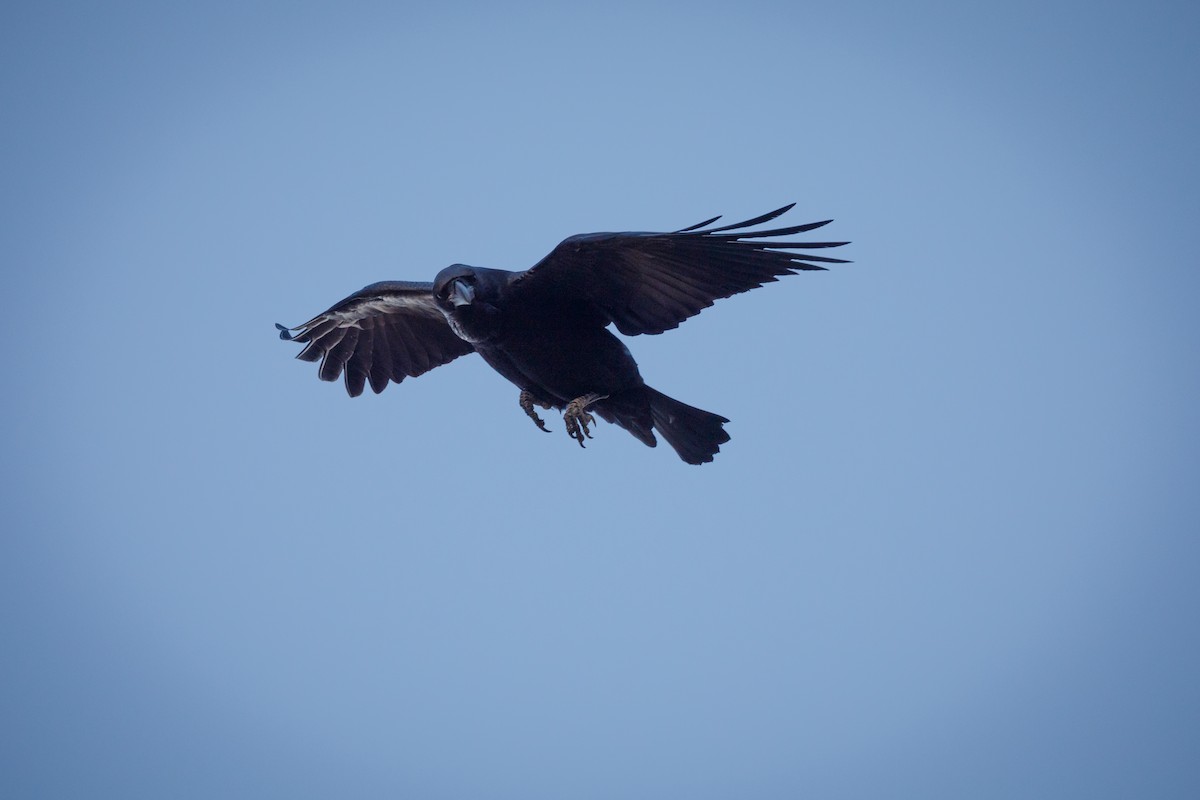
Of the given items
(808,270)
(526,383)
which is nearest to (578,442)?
(526,383)

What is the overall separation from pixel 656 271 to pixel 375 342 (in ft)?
9.33

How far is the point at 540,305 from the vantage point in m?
8.23

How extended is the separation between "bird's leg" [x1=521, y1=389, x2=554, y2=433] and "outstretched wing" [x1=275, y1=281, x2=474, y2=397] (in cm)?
122

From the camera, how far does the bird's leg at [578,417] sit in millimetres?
8500

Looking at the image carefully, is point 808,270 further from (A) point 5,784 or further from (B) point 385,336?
(A) point 5,784

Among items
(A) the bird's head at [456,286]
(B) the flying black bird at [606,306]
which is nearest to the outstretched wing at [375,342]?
(B) the flying black bird at [606,306]

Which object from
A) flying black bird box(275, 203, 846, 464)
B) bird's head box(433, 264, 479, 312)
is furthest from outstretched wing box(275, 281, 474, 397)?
bird's head box(433, 264, 479, 312)

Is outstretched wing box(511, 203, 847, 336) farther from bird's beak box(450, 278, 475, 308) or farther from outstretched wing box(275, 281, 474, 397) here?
outstretched wing box(275, 281, 474, 397)

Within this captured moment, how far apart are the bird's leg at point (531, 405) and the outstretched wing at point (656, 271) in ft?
2.67

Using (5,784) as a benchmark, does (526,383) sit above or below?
below

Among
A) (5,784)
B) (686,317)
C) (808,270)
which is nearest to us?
(808,270)

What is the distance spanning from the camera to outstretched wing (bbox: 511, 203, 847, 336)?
7.64m

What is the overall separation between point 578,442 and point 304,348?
2.78 m

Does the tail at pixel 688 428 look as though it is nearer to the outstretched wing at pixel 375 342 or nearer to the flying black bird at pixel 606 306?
the flying black bird at pixel 606 306
